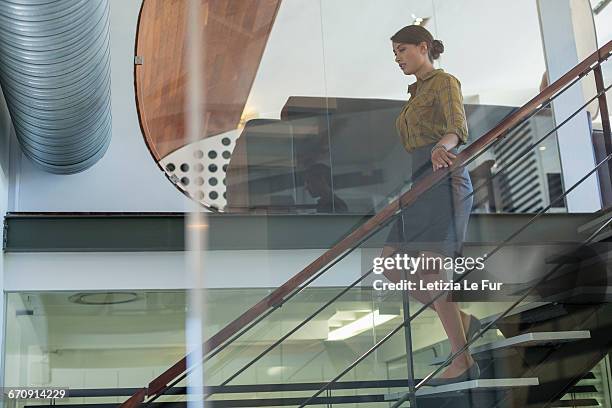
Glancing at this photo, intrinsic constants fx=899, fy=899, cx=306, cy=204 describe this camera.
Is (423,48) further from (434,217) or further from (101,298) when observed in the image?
(101,298)

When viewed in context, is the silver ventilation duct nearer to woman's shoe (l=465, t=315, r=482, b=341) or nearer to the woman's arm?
the woman's arm

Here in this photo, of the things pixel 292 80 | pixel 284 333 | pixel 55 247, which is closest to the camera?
pixel 284 333

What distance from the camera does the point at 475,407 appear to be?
2072 millimetres

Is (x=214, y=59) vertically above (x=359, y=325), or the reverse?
(x=214, y=59)

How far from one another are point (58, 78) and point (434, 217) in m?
1.07

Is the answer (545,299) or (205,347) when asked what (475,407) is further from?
(205,347)

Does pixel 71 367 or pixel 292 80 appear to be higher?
pixel 292 80

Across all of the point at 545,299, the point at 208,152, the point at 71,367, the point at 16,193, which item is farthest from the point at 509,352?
the point at 16,193

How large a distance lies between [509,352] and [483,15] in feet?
2.91

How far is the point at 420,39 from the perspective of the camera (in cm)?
226

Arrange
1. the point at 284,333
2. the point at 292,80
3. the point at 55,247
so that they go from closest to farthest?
1. the point at 284,333
2. the point at 292,80
3. the point at 55,247

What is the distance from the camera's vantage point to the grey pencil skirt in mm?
2074

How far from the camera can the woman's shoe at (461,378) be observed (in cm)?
206

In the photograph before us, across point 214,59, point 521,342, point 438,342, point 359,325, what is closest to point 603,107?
point 521,342
